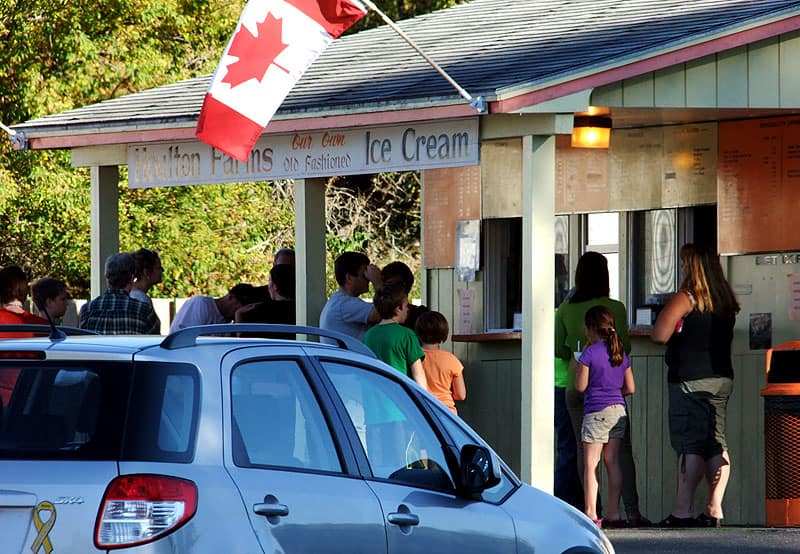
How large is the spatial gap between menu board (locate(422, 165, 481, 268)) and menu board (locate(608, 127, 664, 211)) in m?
1.37

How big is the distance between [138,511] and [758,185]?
8.58 m

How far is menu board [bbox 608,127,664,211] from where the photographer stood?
13.8m

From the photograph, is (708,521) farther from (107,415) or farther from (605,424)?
(107,415)

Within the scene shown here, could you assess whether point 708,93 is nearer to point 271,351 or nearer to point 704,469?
point 704,469

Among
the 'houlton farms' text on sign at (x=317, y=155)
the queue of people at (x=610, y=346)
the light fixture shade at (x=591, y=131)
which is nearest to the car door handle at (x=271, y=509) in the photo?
the 'houlton farms' text on sign at (x=317, y=155)

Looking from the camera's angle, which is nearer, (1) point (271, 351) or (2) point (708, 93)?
(1) point (271, 351)

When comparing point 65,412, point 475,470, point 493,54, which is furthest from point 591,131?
point 65,412

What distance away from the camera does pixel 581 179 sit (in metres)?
14.3

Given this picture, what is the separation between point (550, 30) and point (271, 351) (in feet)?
24.3

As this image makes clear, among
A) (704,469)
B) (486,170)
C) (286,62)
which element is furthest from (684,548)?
(486,170)

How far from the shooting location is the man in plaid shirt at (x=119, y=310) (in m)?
11.2

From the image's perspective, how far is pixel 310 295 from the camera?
12727mm

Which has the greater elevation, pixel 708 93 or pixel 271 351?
pixel 708 93

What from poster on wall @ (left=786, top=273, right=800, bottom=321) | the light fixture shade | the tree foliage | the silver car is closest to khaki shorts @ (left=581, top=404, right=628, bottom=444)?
poster on wall @ (left=786, top=273, right=800, bottom=321)
